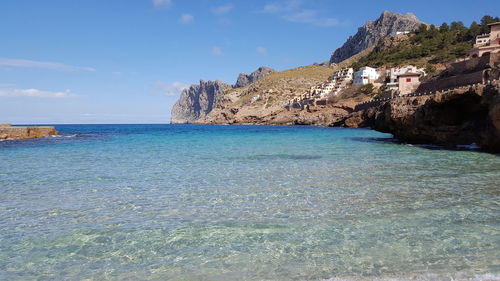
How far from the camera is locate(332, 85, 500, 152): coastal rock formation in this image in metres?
21.5

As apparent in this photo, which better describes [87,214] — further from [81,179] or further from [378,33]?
[378,33]

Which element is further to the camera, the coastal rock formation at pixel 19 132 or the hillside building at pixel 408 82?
the hillside building at pixel 408 82

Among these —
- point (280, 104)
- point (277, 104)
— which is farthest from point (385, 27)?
point (277, 104)

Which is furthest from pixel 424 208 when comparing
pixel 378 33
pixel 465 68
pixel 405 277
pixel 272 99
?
pixel 378 33

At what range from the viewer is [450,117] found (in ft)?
90.6

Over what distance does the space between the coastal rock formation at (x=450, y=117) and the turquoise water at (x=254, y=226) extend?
871 cm

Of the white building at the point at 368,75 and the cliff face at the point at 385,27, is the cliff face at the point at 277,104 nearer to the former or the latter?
the white building at the point at 368,75

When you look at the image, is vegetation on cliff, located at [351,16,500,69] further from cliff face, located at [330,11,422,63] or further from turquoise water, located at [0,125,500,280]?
turquoise water, located at [0,125,500,280]

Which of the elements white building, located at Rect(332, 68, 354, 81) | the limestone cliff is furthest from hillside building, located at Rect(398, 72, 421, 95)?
white building, located at Rect(332, 68, 354, 81)

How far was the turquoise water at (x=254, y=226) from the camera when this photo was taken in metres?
5.59

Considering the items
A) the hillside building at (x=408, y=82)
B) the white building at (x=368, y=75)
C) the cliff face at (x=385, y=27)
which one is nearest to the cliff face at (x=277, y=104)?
the white building at (x=368, y=75)

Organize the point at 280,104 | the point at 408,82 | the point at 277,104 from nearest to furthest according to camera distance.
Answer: the point at 408,82, the point at 280,104, the point at 277,104

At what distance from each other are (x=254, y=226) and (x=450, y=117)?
25.6 metres

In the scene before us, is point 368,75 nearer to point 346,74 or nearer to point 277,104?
point 346,74
